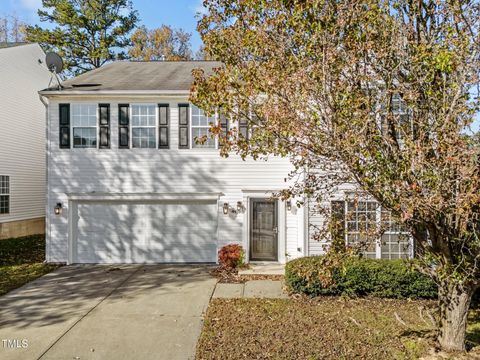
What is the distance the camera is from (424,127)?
4.42 metres

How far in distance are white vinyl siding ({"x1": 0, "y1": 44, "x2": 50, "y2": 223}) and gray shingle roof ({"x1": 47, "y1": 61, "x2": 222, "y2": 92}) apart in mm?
5452

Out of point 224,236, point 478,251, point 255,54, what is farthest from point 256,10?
point 224,236

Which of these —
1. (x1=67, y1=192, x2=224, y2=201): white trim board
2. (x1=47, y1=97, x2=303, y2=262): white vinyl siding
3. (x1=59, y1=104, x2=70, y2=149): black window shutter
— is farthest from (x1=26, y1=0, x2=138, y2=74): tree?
(x1=67, y1=192, x2=224, y2=201): white trim board

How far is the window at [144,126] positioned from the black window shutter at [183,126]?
796 millimetres

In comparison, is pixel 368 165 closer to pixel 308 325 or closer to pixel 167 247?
pixel 308 325

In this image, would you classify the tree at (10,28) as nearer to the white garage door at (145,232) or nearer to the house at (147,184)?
the house at (147,184)

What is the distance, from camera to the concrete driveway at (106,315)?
5.28 metres

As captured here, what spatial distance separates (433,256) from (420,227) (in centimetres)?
47

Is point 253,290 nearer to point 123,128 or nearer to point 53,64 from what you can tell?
point 123,128

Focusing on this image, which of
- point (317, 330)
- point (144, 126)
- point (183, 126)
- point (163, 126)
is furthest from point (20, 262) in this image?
point (317, 330)

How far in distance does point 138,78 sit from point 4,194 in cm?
865

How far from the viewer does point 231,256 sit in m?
10.1

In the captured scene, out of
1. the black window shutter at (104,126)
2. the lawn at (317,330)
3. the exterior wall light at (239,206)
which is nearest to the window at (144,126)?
the black window shutter at (104,126)

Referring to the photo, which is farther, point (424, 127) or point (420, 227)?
point (420, 227)
